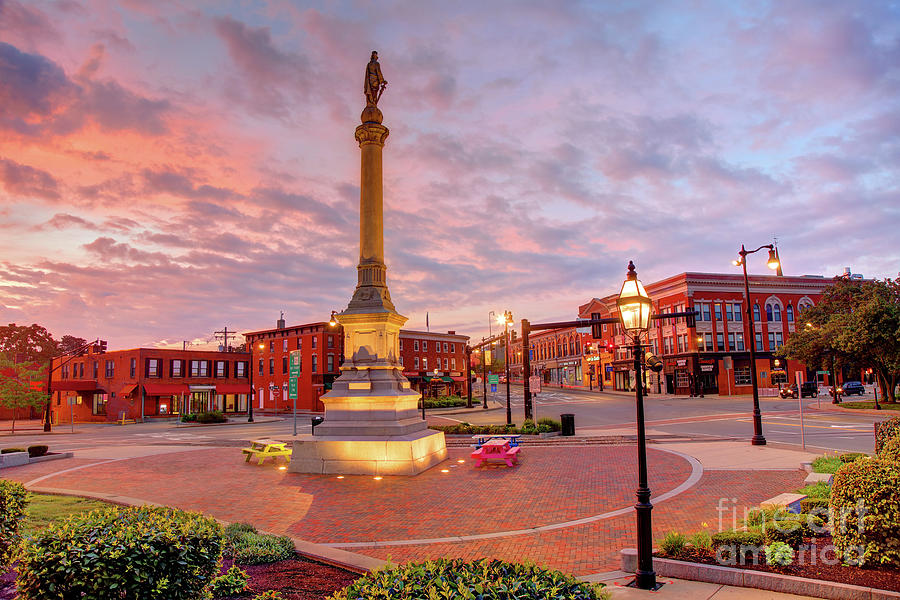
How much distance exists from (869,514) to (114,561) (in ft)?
25.3

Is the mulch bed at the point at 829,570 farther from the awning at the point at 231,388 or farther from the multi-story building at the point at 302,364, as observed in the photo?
the awning at the point at 231,388

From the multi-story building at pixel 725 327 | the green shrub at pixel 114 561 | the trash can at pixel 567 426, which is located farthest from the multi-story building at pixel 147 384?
the green shrub at pixel 114 561

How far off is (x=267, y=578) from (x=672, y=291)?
231 feet

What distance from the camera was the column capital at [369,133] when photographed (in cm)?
1880

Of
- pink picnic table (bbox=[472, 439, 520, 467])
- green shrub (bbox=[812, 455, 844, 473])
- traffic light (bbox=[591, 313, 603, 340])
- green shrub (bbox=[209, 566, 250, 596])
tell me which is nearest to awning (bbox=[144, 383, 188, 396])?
traffic light (bbox=[591, 313, 603, 340])

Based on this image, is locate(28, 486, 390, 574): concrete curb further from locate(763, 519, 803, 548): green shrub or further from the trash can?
the trash can

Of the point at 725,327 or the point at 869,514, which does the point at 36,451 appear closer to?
the point at 869,514

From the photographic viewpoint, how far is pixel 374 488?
13.5 m

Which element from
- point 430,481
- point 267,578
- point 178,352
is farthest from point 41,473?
point 178,352

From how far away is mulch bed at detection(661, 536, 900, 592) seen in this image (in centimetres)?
582

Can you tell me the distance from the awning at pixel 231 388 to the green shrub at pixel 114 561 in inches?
2548

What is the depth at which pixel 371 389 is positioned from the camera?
17203 millimetres

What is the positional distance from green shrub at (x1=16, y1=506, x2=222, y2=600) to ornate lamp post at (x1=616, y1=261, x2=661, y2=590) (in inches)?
188

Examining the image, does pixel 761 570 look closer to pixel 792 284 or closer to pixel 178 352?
pixel 178 352
